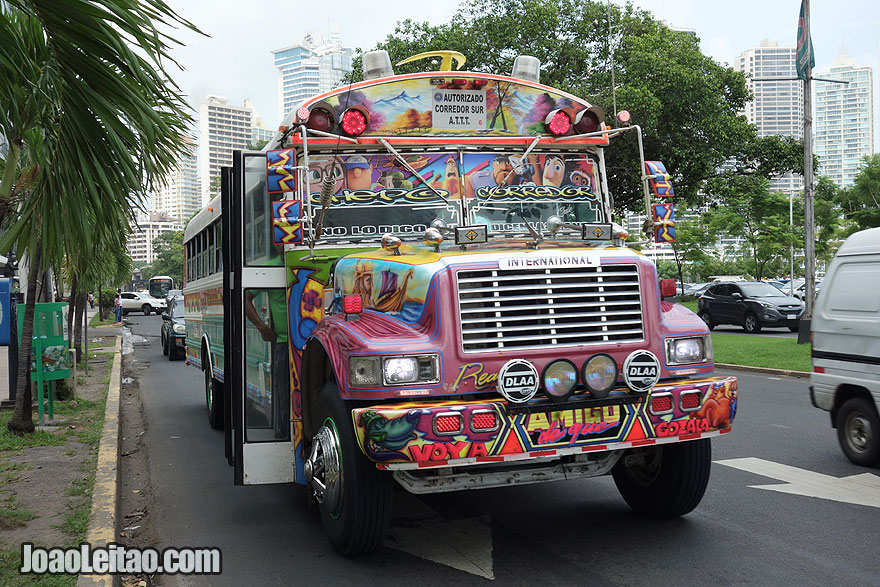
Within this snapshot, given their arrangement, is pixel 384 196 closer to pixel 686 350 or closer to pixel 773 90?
pixel 686 350

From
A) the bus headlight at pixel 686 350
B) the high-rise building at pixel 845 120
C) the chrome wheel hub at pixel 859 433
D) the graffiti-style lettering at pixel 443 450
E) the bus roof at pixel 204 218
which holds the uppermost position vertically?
the high-rise building at pixel 845 120

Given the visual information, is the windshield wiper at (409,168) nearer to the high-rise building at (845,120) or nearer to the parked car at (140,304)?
the parked car at (140,304)

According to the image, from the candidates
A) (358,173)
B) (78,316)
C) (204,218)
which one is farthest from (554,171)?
(78,316)

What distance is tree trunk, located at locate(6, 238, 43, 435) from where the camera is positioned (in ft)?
32.1

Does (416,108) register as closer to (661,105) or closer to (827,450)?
(827,450)

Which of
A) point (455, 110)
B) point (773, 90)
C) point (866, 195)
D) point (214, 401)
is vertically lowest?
point (214, 401)

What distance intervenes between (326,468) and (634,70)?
19.9 meters

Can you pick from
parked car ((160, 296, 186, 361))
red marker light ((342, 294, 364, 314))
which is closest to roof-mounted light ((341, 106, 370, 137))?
red marker light ((342, 294, 364, 314))

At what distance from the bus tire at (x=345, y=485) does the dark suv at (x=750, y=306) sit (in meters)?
20.8

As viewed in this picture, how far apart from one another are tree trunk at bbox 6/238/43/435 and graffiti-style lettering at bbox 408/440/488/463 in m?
6.71

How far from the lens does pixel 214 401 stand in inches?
424

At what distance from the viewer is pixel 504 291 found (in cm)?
494

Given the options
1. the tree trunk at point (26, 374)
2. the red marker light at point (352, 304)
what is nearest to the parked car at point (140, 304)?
the tree trunk at point (26, 374)

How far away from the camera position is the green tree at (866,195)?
36.4 metres
